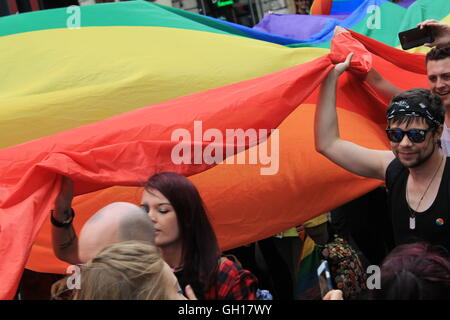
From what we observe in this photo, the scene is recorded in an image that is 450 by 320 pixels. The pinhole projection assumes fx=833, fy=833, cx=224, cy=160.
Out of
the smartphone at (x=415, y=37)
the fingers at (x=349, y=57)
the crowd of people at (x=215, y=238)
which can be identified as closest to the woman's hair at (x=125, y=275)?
the crowd of people at (x=215, y=238)

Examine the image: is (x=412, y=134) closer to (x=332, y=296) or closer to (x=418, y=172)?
(x=418, y=172)

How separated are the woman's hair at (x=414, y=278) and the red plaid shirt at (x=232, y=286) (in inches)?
30.2

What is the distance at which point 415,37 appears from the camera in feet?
13.2

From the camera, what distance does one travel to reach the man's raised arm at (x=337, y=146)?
11.5ft

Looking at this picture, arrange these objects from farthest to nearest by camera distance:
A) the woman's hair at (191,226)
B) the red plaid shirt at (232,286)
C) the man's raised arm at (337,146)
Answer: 1. the man's raised arm at (337,146)
2. the woman's hair at (191,226)
3. the red plaid shirt at (232,286)

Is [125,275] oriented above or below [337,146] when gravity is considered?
above

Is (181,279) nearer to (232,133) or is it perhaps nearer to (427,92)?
(232,133)

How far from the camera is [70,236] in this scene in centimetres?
331

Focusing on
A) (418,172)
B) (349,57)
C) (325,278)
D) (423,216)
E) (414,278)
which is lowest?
(423,216)

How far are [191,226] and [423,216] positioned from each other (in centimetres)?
89

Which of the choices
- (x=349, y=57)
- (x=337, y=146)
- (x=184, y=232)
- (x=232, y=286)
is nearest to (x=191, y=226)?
(x=184, y=232)

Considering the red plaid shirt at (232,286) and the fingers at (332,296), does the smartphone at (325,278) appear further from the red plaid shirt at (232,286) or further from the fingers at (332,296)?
the red plaid shirt at (232,286)

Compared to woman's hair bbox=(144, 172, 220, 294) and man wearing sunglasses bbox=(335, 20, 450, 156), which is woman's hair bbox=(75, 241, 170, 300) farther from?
man wearing sunglasses bbox=(335, 20, 450, 156)

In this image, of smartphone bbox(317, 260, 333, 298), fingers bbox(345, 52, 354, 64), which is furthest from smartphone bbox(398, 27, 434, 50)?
smartphone bbox(317, 260, 333, 298)
